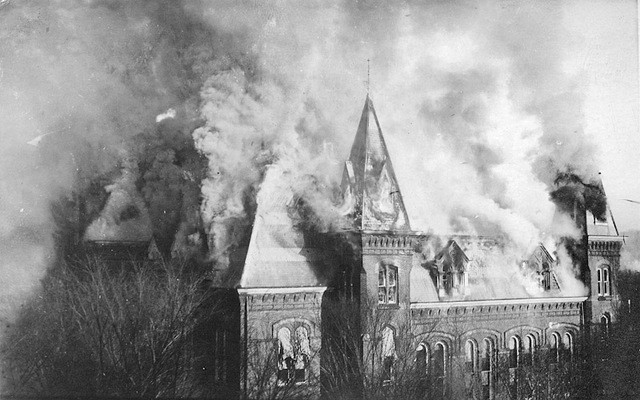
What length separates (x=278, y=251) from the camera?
621 inches

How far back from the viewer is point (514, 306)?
17.6 m

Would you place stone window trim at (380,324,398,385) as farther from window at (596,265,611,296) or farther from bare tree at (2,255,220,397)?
window at (596,265,611,296)

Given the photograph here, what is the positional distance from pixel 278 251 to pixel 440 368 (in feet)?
18.7

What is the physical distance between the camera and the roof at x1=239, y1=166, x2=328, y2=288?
15.1 metres

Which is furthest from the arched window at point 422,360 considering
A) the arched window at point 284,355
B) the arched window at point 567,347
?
the arched window at point 567,347

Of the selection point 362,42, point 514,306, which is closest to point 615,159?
point 514,306

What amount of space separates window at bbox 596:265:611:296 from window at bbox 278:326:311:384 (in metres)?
9.37

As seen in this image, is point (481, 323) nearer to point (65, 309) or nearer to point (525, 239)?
point (525, 239)

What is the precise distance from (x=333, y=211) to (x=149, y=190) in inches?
186

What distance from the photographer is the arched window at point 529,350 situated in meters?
16.8

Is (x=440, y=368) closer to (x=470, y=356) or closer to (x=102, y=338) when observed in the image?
(x=470, y=356)

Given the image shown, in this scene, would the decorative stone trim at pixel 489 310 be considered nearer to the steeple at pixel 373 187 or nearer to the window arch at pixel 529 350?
the window arch at pixel 529 350

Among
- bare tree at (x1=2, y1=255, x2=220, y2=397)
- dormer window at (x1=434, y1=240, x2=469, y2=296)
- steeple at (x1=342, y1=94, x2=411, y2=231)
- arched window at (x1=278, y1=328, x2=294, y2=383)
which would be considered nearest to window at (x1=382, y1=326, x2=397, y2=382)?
dormer window at (x1=434, y1=240, x2=469, y2=296)

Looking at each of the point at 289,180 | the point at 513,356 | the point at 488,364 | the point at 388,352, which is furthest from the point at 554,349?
the point at 289,180
